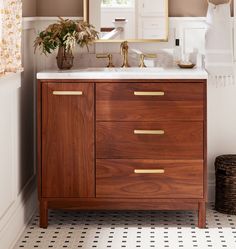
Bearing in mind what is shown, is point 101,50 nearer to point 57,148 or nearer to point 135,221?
point 57,148

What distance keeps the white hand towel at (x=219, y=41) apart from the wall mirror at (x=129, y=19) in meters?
0.28

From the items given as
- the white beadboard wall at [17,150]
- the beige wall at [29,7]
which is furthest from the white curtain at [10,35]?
the beige wall at [29,7]

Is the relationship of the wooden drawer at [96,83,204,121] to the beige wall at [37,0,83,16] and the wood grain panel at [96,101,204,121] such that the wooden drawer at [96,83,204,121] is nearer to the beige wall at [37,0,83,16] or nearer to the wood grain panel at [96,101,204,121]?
the wood grain panel at [96,101,204,121]

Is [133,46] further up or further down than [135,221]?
further up

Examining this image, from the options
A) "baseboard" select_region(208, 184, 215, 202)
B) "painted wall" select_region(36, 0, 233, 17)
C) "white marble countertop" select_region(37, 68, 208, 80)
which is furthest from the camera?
"baseboard" select_region(208, 184, 215, 202)

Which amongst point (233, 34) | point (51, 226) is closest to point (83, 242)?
point (51, 226)

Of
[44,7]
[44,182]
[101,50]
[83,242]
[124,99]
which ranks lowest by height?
[83,242]

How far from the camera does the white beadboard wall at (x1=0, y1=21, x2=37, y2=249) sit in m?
3.61

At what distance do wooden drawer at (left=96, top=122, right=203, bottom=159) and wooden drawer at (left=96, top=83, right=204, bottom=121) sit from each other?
0.04 meters

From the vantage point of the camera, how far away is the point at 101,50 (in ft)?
14.8

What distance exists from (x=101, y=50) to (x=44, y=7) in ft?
1.50

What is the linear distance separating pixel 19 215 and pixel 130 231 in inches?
25.0

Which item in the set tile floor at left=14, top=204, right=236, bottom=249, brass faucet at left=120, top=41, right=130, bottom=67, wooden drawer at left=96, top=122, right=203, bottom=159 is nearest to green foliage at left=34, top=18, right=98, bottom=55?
brass faucet at left=120, top=41, right=130, bottom=67

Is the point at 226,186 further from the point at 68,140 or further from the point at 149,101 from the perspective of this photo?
the point at 68,140
